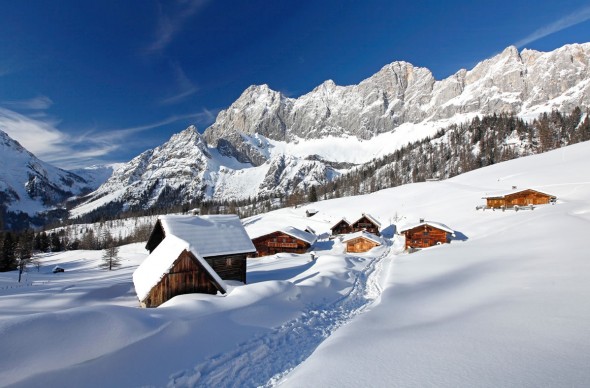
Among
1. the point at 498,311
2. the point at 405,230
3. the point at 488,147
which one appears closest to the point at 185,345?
the point at 498,311

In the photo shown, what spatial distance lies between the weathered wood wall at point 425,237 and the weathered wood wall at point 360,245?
6.60m

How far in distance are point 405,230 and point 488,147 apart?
141587mm

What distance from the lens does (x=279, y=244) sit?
2721 inches

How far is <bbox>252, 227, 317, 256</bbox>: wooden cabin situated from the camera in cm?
6819

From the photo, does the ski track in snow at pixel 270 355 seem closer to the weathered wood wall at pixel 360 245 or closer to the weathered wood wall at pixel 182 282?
the weathered wood wall at pixel 182 282

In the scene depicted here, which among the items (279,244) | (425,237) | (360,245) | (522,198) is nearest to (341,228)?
(279,244)

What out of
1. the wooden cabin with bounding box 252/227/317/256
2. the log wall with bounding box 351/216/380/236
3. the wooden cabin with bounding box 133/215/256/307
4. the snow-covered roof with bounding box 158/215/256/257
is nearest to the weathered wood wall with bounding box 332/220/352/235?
the log wall with bounding box 351/216/380/236

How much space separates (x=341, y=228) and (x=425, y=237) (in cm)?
3107

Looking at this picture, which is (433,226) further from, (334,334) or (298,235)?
(334,334)

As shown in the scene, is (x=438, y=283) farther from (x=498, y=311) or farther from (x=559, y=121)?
(x=559, y=121)

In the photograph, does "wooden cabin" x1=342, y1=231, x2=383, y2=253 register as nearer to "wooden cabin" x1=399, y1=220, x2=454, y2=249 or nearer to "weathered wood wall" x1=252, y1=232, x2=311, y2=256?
"wooden cabin" x1=399, y1=220, x2=454, y2=249

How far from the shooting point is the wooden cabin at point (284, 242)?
68188 millimetres

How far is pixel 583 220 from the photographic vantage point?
3766 centimetres

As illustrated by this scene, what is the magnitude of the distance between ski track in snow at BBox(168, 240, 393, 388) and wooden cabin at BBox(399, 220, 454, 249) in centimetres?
4126
